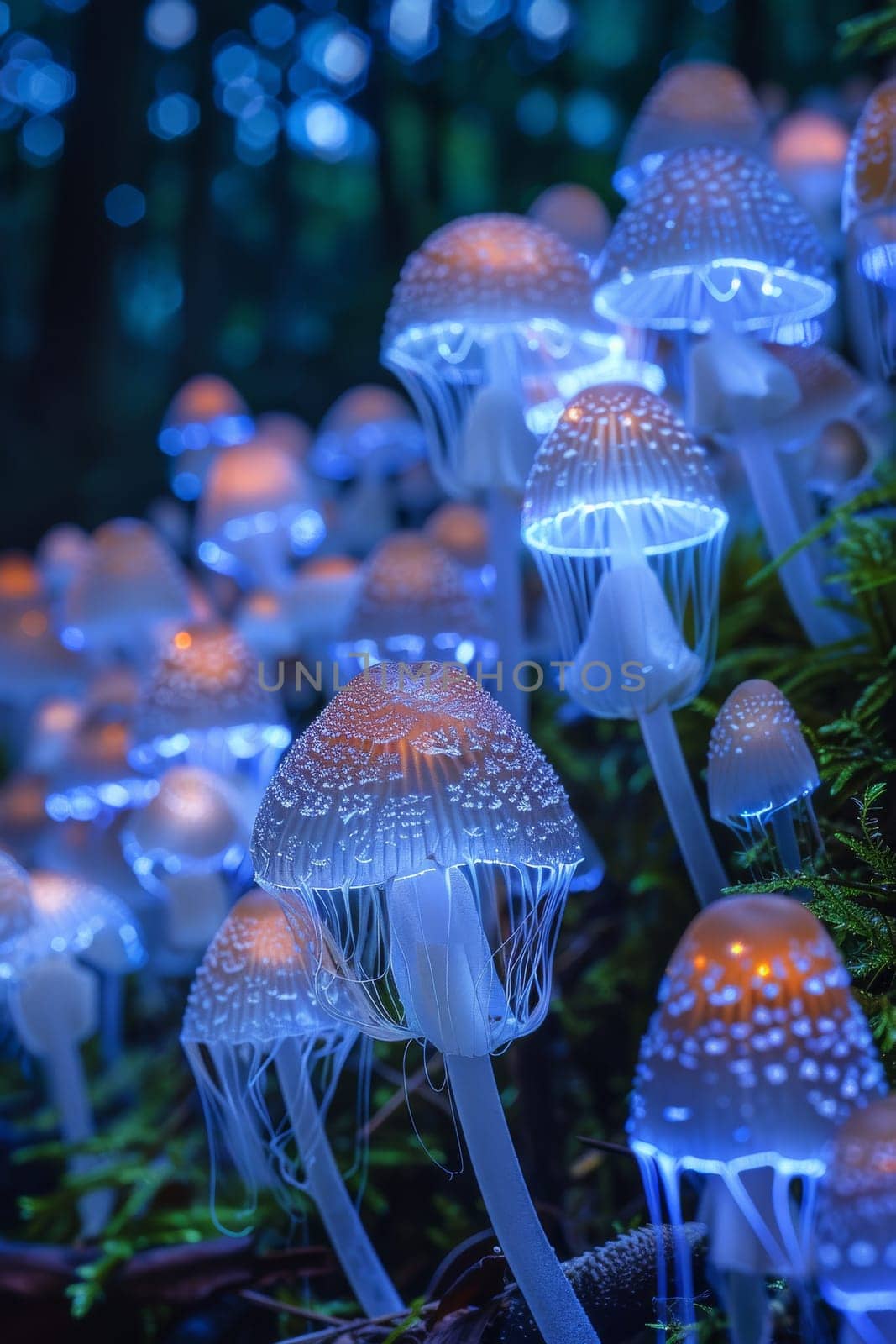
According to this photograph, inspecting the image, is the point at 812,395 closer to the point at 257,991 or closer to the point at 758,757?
the point at 758,757

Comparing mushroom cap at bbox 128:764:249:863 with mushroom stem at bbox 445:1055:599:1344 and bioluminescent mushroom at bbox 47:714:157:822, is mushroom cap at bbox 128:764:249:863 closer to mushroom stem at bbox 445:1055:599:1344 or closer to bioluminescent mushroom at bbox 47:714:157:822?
bioluminescent mushroom at bbox 47:714:157:822

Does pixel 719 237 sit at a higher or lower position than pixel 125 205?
lower

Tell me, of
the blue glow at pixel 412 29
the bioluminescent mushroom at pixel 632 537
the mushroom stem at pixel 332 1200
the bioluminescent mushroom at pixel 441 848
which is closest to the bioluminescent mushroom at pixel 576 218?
the blue glow at pixel 412 29

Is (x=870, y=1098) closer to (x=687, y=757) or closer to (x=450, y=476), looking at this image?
(x=687, y=757)

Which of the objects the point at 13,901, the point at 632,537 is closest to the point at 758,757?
the point at 632,537

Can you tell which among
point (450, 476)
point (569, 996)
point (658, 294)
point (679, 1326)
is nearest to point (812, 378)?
point (658, 294)

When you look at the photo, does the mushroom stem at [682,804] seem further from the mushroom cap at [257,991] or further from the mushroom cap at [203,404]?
the mushroom cap at [203,404]
